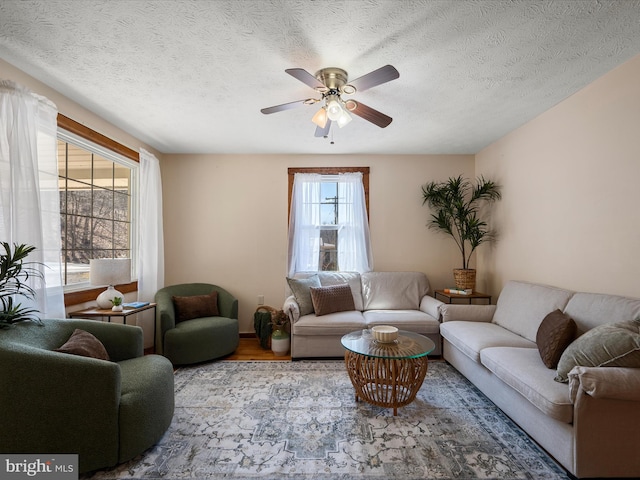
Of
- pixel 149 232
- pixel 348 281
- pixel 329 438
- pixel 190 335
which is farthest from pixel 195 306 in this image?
pixel 329 438

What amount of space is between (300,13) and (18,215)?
2.30m

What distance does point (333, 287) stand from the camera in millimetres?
3734

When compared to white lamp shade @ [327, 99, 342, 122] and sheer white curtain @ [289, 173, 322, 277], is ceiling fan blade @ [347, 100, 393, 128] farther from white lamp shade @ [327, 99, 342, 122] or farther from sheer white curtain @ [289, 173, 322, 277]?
sheer white curtain @ [289, 173, 322, 277]

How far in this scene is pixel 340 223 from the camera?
4.28 m

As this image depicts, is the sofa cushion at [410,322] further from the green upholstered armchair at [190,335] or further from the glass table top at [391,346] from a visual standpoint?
the green upholstered armchair at [190,335]

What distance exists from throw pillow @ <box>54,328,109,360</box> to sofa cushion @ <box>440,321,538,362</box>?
280cm

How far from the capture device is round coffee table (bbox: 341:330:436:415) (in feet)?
7.36

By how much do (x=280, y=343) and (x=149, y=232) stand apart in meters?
2.09

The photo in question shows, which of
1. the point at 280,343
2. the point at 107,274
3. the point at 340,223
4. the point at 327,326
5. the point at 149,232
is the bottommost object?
the point at 280,343

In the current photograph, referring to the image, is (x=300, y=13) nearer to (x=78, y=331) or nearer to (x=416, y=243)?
(x=78, y=331)

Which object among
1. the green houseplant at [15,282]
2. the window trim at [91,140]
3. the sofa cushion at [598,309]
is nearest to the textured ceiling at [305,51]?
the window trim at [91,140]

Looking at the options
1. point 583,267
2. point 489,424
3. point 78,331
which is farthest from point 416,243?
point 78,331

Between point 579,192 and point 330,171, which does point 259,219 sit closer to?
point 330,171

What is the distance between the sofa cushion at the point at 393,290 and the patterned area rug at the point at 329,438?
3.87ft
